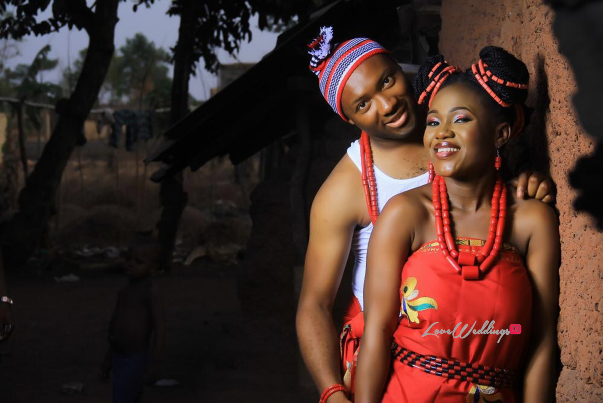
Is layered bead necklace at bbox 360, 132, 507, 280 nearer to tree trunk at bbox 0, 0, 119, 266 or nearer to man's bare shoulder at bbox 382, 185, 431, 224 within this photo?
man's bare shoulder at bbox 382, 185, 431, 224

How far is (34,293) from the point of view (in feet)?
30.6

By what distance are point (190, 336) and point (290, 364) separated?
1.43 metres

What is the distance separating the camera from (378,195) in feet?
6.79

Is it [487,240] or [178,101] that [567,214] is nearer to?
[487,240]

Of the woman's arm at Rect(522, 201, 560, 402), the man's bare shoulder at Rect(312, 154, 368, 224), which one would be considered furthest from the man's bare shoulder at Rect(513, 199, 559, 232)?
the man's bare shoulder at Rect(312, 154, 368, 224)

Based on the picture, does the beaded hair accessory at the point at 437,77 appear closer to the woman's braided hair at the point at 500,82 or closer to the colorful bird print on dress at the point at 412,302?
the woman's braided hair at the point at 500,82

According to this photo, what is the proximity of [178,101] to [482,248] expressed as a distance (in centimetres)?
876

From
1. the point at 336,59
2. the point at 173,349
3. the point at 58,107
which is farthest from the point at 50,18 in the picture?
the point at 336,59

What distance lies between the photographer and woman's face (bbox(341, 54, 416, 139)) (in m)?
2.06

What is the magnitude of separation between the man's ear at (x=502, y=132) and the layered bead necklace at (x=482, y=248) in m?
0.10

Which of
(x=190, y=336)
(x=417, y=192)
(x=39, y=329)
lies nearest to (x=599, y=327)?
(x=417, y=192)

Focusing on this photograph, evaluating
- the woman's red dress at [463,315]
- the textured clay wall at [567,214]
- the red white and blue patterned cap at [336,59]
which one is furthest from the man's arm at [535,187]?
the red white and blue patterned cap at [336,59]

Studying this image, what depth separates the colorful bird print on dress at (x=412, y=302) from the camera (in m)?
1.66

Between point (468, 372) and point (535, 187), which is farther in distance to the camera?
point (535, 187)
